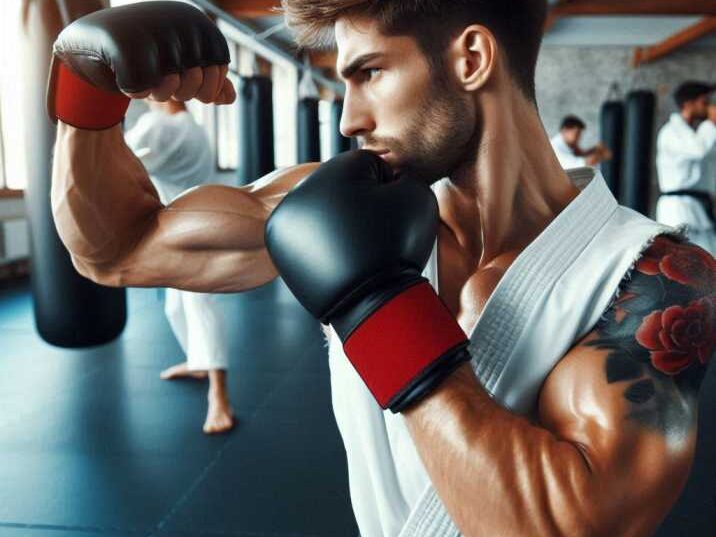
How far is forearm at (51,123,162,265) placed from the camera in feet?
3.17

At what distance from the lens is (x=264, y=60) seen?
9414mm

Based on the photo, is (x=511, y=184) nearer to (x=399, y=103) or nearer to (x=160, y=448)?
(x=399, y=103)

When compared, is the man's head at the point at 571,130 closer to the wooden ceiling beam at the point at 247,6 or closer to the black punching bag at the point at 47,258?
the wooden ceiling beam at the point at 247,6

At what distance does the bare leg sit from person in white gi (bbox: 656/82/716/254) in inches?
134

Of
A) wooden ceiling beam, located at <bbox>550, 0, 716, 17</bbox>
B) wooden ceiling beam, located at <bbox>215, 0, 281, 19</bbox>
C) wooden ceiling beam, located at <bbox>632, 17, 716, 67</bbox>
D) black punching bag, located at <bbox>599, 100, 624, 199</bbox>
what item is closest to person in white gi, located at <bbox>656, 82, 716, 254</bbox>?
wooden ceiling beam, located at <bbox>550, 0, 716, 17</bbox>

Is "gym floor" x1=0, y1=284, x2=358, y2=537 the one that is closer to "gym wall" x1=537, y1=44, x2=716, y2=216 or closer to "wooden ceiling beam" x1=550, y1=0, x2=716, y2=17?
"wooden ceiling beam" x1=550, y1=0, x2=716, y2=17

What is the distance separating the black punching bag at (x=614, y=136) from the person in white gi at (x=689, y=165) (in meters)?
2.21

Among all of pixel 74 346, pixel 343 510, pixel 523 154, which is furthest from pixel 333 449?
pixel 523 154

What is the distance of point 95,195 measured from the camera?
0.98 m

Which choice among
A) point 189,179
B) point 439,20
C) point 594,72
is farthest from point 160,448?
point 594,72

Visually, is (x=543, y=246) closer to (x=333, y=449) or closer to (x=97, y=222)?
(x=97, y=222)

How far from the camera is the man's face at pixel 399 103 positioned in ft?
2.60

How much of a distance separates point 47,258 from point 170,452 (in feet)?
3.02

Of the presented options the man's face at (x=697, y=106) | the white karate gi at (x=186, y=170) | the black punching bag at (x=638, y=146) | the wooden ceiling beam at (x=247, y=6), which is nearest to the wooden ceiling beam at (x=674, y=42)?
the black punching bag at (x=638, y=146)
